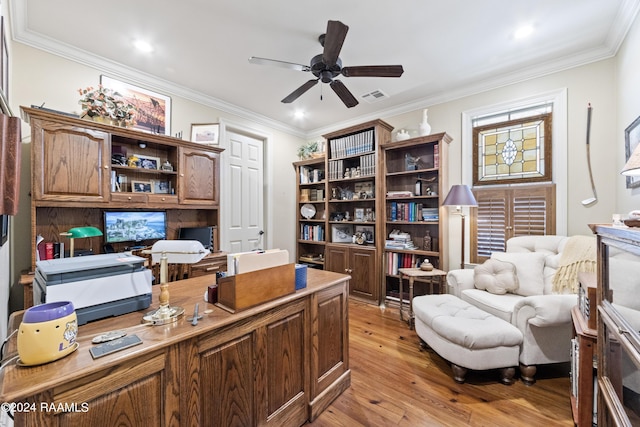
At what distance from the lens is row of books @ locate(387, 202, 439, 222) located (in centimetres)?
337

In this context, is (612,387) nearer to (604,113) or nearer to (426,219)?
(426,219)

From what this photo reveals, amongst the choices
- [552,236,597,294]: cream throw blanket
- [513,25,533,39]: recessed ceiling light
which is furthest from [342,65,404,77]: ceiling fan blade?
[552,236,597,294]: cream throw blanket

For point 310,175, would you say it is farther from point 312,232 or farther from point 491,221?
point 491,221

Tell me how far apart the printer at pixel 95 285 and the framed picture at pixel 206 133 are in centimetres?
254

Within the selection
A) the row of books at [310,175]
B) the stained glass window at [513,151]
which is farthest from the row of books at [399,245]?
the row of books at [310,175]

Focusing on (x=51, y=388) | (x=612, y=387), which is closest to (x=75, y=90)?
(x=51, y=388)

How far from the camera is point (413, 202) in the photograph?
3.59 metres

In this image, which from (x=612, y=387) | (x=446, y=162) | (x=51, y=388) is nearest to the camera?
(x=51, y=388)

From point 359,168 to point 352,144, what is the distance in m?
0.37

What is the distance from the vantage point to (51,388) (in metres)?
0.72

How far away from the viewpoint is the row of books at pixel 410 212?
3365 millimetres

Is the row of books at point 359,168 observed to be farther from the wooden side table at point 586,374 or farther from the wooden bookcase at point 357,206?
the wooden side table at point 586,374

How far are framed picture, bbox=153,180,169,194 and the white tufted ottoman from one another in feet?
10.0

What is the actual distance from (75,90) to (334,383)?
353 cm
